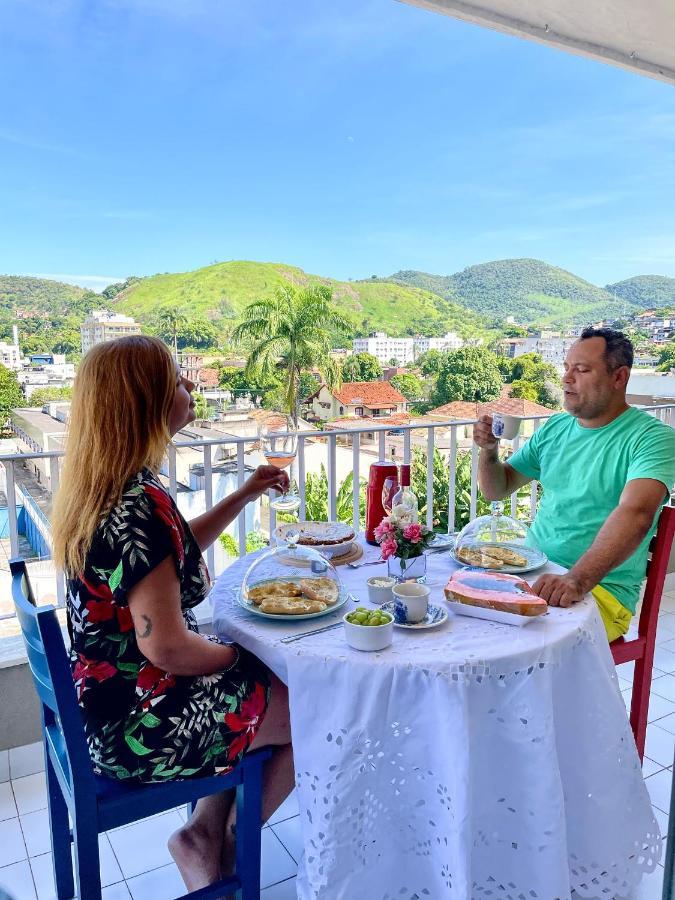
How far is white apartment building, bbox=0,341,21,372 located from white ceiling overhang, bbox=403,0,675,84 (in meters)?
32.3

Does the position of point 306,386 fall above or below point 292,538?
below

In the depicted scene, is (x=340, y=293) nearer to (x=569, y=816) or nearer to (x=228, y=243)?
(x=228, y=243)

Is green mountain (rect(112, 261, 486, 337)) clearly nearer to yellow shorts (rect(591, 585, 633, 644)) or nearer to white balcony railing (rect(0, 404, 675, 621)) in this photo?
white balcony railing (rect(0, 404, 675, 621))

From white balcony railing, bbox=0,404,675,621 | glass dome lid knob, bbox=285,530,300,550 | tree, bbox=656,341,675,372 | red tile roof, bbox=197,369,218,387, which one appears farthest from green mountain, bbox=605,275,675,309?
glass dome lid knob, bbox=285,530,300,550

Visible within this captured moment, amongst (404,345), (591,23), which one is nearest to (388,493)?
(591,23)

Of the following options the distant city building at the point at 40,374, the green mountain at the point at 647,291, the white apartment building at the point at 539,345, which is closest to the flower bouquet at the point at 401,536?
the green mountain at the point at 647,291

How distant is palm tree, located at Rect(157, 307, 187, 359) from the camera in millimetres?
37328

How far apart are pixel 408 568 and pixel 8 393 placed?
34091 millimetres

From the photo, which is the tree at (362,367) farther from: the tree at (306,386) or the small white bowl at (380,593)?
the small white bowl at (380,593)

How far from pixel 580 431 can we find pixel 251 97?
166 feet

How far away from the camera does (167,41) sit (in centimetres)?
4369

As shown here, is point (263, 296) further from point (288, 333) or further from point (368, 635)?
point (368, 635)

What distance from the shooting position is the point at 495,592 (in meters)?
1.35

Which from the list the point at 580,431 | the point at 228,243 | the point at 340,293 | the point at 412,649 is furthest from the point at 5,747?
the point at 228,243
